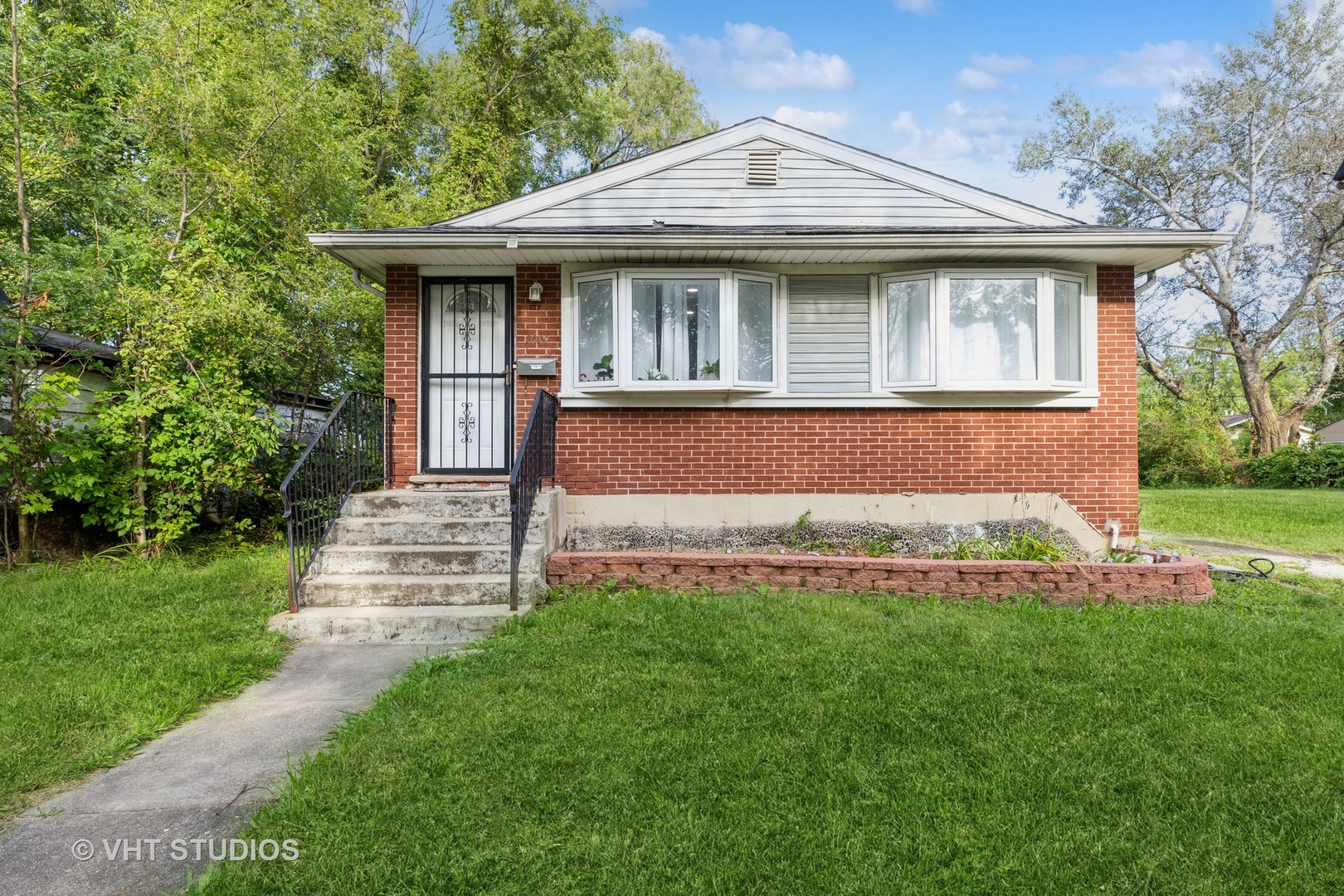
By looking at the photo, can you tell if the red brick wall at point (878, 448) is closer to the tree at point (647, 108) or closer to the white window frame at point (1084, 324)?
the white window frame at point (1084, 324)

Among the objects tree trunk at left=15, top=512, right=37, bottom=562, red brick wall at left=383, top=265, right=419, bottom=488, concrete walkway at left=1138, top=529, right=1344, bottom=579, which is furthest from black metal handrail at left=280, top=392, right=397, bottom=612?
concrete walkway at left=1138, top=529, right=1344, bottom=579

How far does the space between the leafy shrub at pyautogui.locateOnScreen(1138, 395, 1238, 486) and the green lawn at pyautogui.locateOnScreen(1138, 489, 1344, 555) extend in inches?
202

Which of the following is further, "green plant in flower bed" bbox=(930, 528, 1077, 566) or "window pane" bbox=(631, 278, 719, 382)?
"window pane" bbox=(631, 278, 719, 382)

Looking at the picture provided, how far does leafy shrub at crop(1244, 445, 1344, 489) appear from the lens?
1806 centimetres

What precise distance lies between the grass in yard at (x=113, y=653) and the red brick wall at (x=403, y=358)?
1.59 meters

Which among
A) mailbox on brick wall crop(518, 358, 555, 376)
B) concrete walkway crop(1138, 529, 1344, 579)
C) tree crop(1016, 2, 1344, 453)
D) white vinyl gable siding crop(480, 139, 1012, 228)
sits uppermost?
tree crop(1016, 2, 1344, 453)

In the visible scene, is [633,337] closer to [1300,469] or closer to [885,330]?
[885,330]

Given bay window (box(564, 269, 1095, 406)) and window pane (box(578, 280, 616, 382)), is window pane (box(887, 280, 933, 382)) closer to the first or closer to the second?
bay window (box(564, 269, 1095, 406))

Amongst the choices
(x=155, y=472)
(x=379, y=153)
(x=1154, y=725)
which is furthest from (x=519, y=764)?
(x=379, y=153)

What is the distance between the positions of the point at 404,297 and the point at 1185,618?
23.3ft

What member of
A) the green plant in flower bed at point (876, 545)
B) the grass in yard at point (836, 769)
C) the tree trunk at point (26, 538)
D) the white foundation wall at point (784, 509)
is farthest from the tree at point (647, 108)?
the grass in yard at point (836, 769)

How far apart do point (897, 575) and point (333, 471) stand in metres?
4.75

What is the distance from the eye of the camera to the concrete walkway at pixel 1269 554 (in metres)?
6.58

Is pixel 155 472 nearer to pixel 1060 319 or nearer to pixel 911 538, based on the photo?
pixel 911 538
